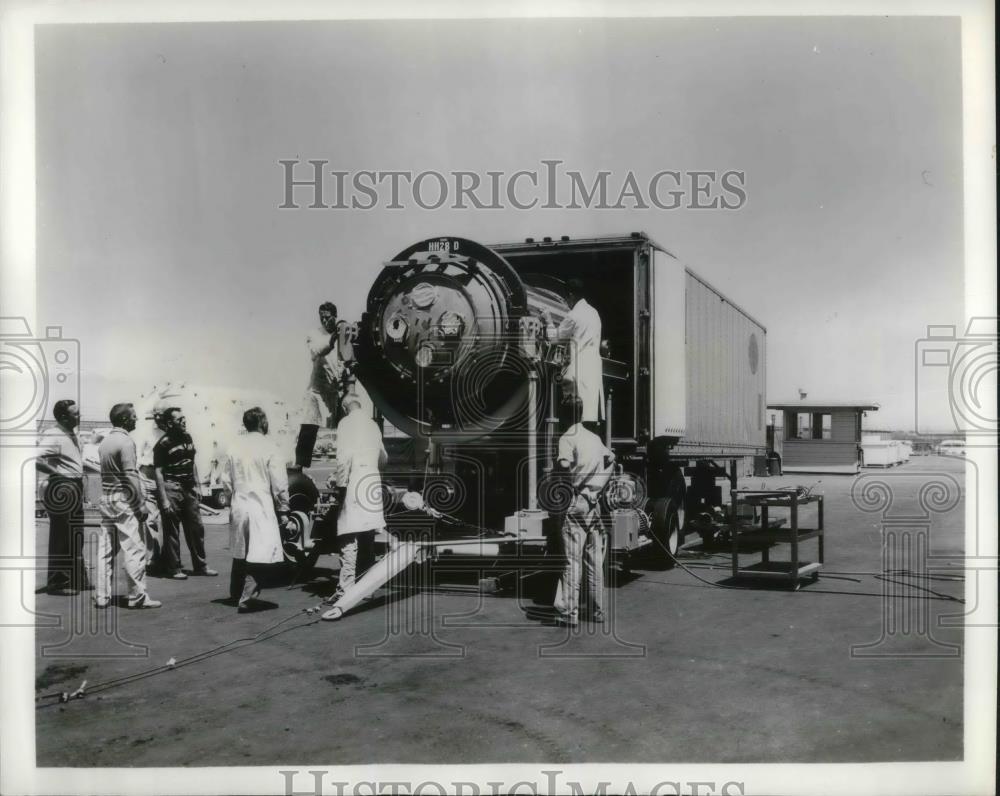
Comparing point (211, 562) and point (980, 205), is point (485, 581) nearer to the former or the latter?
point (211, 562)

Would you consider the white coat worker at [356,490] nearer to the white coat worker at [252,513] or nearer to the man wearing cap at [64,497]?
the white coat worker at [252,513]

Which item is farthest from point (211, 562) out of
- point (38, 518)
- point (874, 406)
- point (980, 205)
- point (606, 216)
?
point (980, 205)

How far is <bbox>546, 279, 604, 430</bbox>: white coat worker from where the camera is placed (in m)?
4.94

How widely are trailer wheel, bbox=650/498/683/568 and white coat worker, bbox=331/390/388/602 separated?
1953 millimetres

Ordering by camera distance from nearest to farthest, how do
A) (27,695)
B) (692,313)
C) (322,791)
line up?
(322,791), (27,695), (692,313)

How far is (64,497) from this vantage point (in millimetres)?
4695

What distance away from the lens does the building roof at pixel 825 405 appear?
5.04 metres

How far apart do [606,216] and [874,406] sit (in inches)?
78.0

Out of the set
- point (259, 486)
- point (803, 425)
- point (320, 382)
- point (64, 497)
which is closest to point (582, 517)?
point (320, 382)

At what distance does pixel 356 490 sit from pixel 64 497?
163 cm

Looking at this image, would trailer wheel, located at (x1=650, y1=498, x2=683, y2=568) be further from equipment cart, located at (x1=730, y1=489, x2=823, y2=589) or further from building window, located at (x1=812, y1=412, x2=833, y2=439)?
building window, located at (x1=812, y1=412, x2=833, y2=439)

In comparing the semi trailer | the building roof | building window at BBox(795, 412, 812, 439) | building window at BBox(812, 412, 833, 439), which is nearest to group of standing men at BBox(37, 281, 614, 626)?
the semi trailer

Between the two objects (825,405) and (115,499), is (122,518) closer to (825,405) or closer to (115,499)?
(115,499)

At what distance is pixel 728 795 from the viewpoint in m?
4.20
